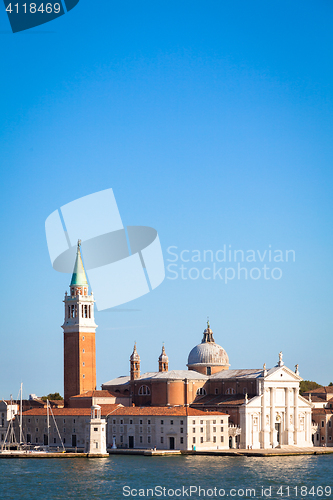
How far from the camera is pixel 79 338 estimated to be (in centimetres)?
7525

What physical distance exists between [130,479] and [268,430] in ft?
71.8

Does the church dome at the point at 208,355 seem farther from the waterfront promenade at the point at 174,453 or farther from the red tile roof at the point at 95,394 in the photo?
the waterfront promenade at the point at 174,453

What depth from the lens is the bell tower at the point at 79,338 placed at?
75.1m

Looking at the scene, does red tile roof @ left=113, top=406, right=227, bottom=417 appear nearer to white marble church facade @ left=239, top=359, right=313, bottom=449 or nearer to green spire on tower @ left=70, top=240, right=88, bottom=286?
white marble church facade @ left=239, top=359, right=313, bottom=449

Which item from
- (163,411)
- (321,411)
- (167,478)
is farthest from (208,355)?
(167,478)

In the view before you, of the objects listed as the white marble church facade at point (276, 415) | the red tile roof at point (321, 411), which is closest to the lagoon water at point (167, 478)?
the white marble church facade at point (276, 415)

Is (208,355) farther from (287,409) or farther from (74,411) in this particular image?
(74,411)

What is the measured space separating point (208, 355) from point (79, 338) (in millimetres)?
10880

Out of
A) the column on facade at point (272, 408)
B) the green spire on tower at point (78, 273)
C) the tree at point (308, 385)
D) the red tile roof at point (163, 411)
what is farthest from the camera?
the tree at point (308, 385)

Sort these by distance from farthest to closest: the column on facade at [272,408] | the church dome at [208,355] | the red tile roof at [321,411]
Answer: the church dome at [208,355] < the red tile roof at [321,411] < the column on facade at [272,408]

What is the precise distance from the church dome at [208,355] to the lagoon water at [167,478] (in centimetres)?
1613

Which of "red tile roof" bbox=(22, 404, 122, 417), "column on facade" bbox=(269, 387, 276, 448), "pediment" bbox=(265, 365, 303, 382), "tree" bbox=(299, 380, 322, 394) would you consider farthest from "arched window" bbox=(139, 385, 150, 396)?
"tree" bbox=(299, 380, 322, 394)

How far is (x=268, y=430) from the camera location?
68.2 meters

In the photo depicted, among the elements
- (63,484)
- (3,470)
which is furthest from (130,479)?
(3,470)
